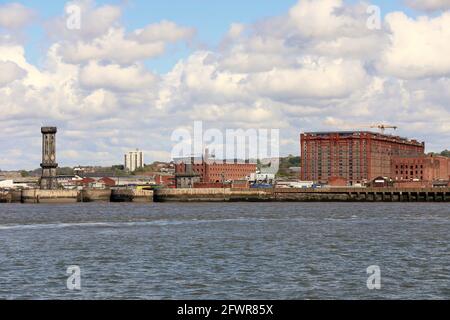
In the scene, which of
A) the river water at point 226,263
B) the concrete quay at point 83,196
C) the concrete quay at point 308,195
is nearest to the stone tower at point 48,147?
the concrete quay at point 83,196

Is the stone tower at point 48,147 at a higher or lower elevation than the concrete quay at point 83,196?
higher

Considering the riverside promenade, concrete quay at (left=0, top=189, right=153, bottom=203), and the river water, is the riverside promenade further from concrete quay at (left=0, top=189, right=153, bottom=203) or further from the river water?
the river water

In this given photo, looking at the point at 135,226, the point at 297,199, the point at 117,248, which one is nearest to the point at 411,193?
the point at 297,199

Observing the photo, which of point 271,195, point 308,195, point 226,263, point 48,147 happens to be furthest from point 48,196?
point 226,263

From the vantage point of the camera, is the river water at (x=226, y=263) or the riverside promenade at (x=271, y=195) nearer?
the river water at (x=226, y=263)

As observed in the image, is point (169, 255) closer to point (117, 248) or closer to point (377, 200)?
point (117, 248)

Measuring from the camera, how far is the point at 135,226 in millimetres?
79938

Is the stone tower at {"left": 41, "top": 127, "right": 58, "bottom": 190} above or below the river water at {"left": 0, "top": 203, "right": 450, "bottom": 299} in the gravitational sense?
above

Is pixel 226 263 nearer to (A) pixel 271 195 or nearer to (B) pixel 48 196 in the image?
(A) pixel 271 195

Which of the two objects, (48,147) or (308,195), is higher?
(48,147)

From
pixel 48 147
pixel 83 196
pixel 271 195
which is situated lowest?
pixel 83 196

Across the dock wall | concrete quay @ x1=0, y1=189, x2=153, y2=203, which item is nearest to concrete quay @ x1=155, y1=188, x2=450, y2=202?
concrete quay @ x1=0, y1=189, x2=153, y2=203

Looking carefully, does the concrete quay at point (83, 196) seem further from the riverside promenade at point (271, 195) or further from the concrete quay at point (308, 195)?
the concrete quay at point (308, 195)

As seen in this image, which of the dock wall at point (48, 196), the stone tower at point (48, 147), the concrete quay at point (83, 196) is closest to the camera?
the dock wall at point (48, 196)
